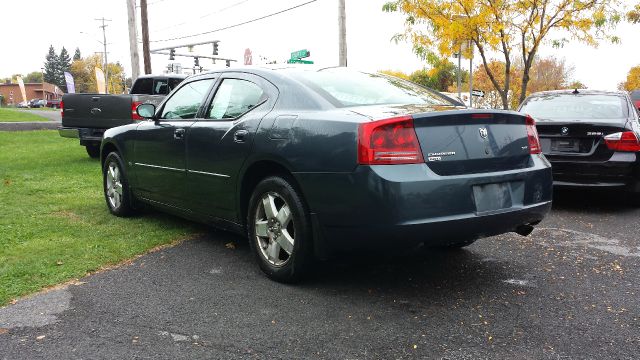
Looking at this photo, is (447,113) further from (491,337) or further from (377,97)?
(491,337)

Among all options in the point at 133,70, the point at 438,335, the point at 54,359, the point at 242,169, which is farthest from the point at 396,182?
the point at 133,70

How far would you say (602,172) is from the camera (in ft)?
21.3

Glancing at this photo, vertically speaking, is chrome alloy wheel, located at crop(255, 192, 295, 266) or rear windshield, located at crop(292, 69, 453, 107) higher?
rear windshield, located at crop(292, 69, 453, 107)

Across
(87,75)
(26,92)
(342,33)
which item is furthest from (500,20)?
(26,92)

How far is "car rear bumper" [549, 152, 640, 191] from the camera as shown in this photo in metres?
6.43

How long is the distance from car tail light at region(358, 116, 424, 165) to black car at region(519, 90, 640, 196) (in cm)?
394

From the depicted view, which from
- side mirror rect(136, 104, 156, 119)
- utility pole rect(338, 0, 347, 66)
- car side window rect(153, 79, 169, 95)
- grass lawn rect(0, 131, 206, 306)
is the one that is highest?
utility pole rect(338, 0, 347, 66)

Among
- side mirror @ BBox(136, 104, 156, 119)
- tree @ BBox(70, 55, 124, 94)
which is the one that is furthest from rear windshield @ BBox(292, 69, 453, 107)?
tree @ BBox(70, 55, 124, 94)

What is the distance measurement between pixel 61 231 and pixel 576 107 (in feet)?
20.8

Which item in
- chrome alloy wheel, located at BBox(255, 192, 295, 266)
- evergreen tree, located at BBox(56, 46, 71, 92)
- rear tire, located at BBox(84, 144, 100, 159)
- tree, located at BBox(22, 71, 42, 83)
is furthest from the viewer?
tree, located at BBox(22, 71, 42, 83)

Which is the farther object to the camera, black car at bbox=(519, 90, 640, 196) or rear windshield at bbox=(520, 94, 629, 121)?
rear windshield at bbox=(520, 94, 629, 121)

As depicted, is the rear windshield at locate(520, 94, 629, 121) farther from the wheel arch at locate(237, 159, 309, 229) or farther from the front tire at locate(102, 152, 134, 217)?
the front tire at locate(102, 152, 134, 217)

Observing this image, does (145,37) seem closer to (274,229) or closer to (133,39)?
(133,39)

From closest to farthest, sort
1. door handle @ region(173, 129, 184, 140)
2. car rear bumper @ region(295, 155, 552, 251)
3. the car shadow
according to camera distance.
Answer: car rear bumper @ region(295, 155, 552, 251) → door handle @ region(173, 129, 184, 140) → the car shadow
